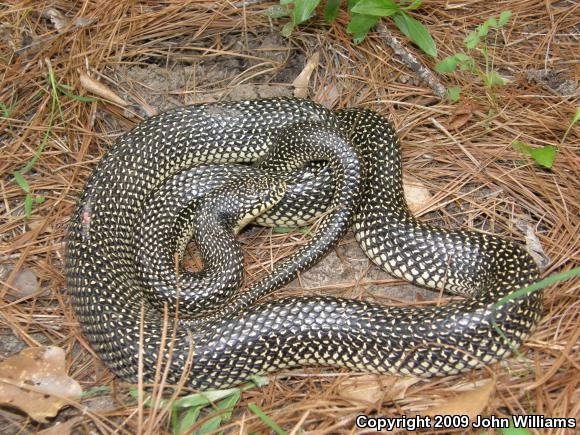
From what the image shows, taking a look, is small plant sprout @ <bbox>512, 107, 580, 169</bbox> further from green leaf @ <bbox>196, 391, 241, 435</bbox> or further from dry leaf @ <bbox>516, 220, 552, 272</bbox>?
green leaf @ <bbox>196, 391, 241, 435</bbox>

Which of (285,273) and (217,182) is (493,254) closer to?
(285,273)

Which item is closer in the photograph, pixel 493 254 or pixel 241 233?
pixel 493 254

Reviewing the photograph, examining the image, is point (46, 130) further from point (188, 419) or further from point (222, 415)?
point (222, 415)

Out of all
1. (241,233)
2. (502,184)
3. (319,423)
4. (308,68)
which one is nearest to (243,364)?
(319,423)

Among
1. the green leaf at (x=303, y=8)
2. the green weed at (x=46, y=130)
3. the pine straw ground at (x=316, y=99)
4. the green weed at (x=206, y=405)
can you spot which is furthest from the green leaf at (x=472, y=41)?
the green weed at (x=46, y=130)

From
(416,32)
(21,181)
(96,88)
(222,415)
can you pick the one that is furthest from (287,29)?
(222,415)

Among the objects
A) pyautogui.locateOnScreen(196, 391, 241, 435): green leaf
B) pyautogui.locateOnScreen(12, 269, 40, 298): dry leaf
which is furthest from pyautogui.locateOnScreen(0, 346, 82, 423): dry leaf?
pyautogui.locateOnScreen(196, 391, 241, 435): green leaf
